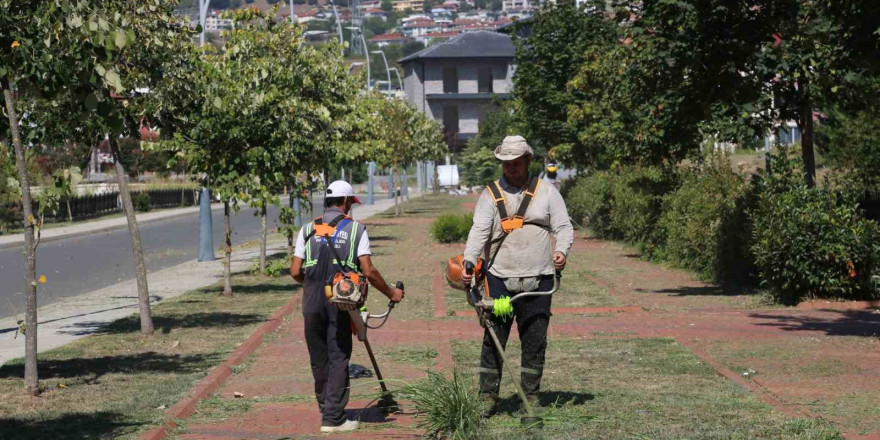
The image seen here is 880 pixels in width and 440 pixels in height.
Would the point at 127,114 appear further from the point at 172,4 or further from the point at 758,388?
the point at 758,388

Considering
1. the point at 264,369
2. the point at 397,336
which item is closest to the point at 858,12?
the point at 397,336

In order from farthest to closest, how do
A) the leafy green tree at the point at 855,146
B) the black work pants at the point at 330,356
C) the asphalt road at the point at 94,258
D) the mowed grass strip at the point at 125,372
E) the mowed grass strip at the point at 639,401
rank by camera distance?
the leafy green tree at the point at 855,146, the asphalt road at the point at 94,258, the mowed grass strip at the point at 125,372, the black work pants at the point at 330,356, the mowed grass strip at the point at 639,401

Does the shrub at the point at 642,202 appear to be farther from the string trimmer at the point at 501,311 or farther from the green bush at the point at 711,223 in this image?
the string trimmer at the point at 501,311

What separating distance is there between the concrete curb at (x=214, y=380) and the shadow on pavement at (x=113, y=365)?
0.76ft

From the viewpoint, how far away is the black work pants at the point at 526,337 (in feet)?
25.4

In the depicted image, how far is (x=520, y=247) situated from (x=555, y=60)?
2599 cm

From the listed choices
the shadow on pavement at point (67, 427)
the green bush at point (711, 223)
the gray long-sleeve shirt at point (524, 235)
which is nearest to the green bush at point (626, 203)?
the green bush at point (711, 223)

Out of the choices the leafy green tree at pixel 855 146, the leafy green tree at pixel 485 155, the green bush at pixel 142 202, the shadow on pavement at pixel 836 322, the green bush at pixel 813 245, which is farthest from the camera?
the leafy green tree at pixel 485 155

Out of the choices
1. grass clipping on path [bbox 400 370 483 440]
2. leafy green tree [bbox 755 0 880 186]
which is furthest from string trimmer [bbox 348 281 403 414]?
leafy green tree [bbox 755 0 880 186]

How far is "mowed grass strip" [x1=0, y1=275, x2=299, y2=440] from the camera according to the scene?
7930 millimetres

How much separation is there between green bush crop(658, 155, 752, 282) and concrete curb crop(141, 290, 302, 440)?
6844 millimetres

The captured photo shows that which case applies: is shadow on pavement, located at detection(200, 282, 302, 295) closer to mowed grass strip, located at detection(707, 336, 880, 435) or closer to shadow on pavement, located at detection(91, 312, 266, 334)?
shadow on pavement, located at detection(91, 312, 266, 334)

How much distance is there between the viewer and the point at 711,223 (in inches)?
719

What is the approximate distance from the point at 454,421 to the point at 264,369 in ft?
11.7
